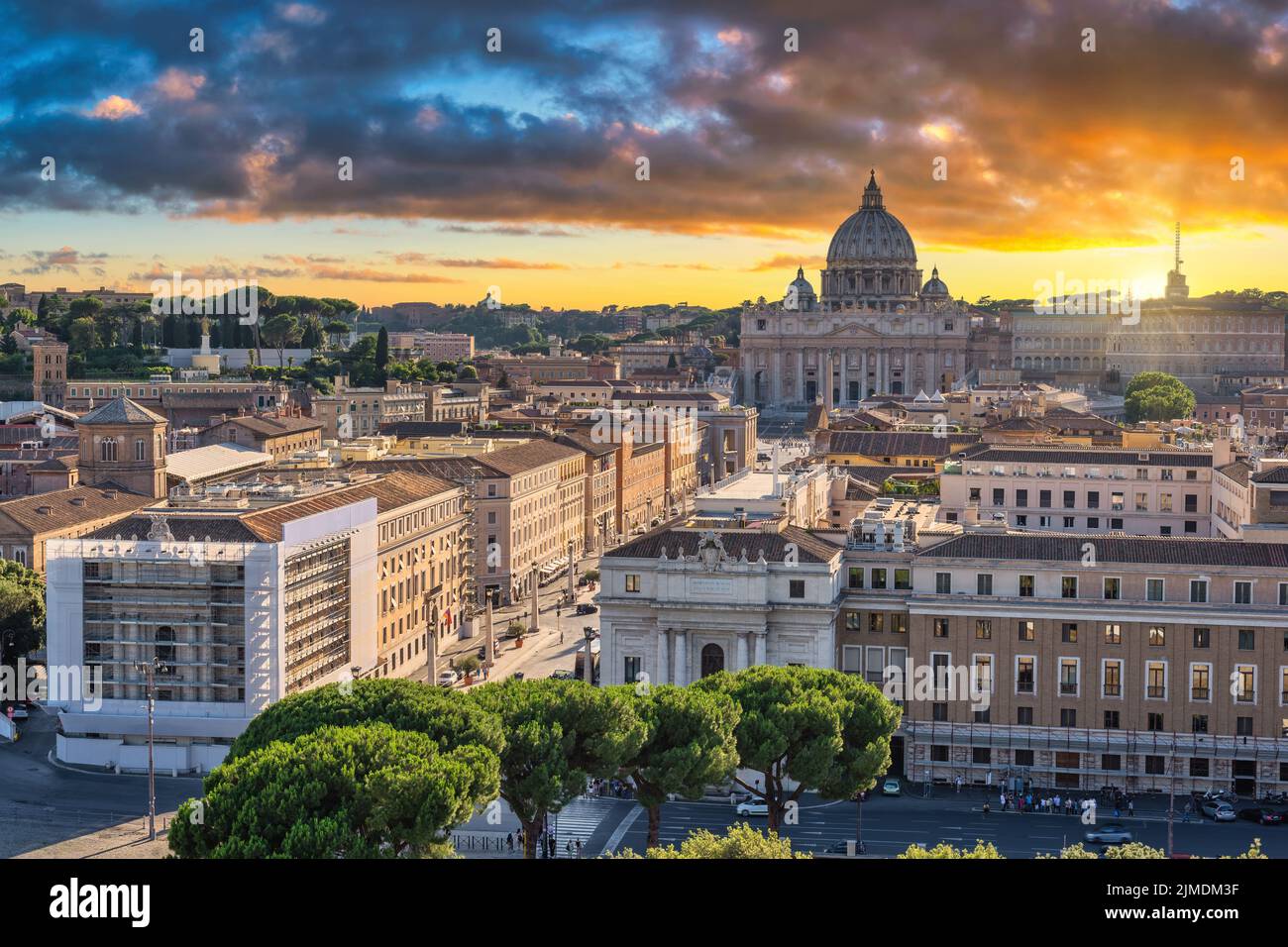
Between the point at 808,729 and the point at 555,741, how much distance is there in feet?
16.4

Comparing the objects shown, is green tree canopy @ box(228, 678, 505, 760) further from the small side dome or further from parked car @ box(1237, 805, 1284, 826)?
the small side dome

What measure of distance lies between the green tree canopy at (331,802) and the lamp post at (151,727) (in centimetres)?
905

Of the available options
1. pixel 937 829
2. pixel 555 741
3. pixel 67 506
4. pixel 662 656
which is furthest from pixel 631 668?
pixel 67 506

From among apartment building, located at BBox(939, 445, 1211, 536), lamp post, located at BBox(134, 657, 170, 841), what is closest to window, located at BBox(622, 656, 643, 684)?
lamp post, located at BBox(134, 657, 170, 841)

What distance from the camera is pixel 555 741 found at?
27.6 meters

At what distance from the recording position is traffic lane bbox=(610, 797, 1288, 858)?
31047 millimetres

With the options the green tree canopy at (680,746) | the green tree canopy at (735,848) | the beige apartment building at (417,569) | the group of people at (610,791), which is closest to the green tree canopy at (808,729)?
the green tree canopy at (680,746)

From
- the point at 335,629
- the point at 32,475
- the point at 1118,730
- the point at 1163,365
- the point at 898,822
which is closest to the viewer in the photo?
the point at 898,822

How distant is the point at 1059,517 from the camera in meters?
50.5

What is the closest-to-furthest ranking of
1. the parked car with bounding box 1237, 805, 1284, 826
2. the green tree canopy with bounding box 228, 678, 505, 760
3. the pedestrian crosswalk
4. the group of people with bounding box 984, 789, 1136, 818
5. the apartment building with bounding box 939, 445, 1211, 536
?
the green tree canopy with bounding box 228, 678, 505, 760, the pedestrian crosswalk, the parked car with bounding box 1237, 805, 1284, 826, the group of people with bounding box 984, 789, 1136, 818, the apartment building with bounding box 939, 445, 1211, 536

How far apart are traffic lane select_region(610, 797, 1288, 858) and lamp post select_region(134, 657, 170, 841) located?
9112mm
